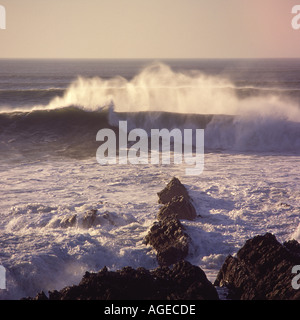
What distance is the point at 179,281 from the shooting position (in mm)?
5207

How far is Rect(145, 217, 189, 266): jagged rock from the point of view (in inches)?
280

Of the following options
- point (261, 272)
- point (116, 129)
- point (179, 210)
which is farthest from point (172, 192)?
point (116, 129)

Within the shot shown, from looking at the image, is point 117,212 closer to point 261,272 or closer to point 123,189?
point 123,189

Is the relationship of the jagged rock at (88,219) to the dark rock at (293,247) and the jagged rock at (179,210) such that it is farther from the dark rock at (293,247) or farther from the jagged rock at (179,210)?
the dark rock at (293,247)

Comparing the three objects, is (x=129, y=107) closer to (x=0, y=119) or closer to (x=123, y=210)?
(x=0, y=119)

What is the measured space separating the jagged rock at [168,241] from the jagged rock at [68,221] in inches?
75.5

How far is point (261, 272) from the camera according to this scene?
5508mm

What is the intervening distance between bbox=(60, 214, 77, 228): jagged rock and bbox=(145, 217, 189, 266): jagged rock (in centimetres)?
192

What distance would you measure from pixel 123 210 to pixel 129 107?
1760cm

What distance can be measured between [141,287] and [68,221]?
416 centimetres

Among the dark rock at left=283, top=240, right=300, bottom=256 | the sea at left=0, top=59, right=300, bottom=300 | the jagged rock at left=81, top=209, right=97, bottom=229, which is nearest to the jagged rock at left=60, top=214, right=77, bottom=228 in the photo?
the sea at left=0, top=59, right=300, bottom=300

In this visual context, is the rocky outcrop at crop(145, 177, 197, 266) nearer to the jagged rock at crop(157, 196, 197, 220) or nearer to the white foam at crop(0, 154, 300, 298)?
the jagged rock at crop(157, 196, 197, 220)

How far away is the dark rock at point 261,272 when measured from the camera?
17.0 feet
